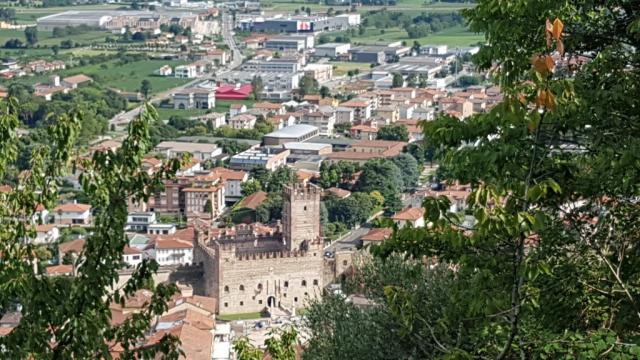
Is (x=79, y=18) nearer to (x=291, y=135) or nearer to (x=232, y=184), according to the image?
(x=291, y=135)

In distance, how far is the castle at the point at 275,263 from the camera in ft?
53.4

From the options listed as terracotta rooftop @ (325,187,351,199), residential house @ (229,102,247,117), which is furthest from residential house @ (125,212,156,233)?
residential house @ (229,102,247,117)

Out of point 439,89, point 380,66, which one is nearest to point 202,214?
point 439,89

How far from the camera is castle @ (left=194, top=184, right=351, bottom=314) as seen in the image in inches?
641

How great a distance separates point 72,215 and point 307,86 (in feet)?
60.6

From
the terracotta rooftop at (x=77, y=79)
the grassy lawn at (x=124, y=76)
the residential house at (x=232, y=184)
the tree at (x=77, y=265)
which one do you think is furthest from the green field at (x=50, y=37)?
the tree at (x=77, y=265)

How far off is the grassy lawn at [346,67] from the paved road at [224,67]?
408 centimetres

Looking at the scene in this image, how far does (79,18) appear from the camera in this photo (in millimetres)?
57719

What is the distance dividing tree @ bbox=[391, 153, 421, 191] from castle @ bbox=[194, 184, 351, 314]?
327 inches

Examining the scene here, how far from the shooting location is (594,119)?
13.3 ft

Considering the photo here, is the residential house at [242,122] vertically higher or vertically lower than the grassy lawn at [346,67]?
higher

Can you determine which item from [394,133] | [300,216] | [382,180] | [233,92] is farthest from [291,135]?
[300,216]

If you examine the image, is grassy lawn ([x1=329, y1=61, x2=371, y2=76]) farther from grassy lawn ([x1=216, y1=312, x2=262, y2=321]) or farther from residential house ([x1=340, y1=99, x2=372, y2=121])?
grassy lawn ([x1=216, y1=312, x2=262, y2=321])

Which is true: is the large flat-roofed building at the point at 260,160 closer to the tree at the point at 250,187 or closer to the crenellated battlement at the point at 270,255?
the tree at the point at 250,187
